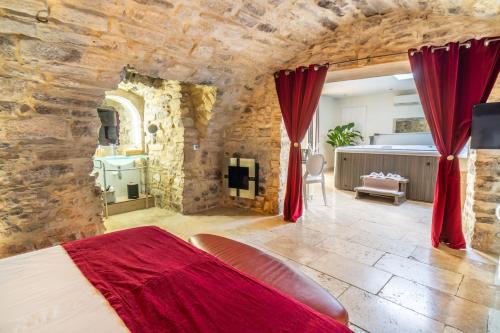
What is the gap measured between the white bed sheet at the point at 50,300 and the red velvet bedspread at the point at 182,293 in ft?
0.14

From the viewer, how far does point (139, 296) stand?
1.16 meters

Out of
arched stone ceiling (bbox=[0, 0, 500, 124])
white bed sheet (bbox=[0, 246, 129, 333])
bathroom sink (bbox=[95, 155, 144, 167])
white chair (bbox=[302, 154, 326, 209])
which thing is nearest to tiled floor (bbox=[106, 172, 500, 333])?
white chair (bbox=[302, 154, 326, 209])

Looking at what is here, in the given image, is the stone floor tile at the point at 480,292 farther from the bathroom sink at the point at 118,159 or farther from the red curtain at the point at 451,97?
the bathroom sink at the point at 118,159

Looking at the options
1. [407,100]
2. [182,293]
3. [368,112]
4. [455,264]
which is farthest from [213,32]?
[368,112]

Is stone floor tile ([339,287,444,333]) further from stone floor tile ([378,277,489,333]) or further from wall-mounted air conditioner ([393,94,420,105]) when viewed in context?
wall-mounted air conditioner ([393,94,420,105])

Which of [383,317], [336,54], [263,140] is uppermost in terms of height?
[336,54]

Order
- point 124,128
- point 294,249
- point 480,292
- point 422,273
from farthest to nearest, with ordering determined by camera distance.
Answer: point 124,128
point 294,249
point 422,273
point 480,292

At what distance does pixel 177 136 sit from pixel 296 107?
189 cm

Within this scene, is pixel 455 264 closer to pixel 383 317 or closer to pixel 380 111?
pixel 383 317

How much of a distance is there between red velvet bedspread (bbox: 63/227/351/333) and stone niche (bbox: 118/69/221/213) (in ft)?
8.68

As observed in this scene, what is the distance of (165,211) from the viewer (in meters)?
4.44

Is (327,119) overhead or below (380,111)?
below

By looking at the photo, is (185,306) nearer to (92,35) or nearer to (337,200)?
(92,35)

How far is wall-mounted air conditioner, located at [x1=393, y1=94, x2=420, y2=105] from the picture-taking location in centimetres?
737
